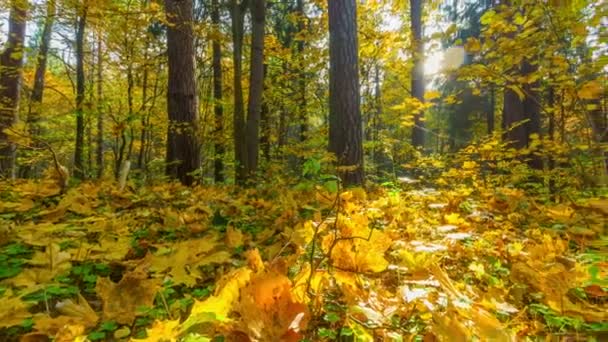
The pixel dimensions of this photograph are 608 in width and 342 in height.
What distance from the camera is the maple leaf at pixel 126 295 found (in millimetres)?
1079

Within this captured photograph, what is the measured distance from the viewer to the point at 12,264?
1.54 m

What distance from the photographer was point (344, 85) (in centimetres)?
442

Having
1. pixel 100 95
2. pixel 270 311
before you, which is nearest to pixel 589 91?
pixel 270 311

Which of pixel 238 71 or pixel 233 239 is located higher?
pixel 238 71

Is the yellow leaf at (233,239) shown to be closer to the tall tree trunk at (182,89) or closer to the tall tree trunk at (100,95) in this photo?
the tall tree trunk at (182,89)

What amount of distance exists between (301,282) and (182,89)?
4601mm

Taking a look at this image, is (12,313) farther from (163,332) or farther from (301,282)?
(301,282)

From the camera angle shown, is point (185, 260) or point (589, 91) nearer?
point (185, 260)

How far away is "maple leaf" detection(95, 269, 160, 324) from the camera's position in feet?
3.54

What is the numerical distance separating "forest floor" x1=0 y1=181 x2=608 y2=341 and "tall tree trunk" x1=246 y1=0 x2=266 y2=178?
3.61 meters

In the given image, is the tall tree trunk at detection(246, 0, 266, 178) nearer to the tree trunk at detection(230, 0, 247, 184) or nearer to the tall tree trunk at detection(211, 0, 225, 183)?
the tree trunk at detection(230, 0, 247, 184)

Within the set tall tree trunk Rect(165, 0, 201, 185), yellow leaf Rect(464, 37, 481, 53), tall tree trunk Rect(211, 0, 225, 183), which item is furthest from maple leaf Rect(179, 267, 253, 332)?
tall tree trunk Rect(211, 0, 225, 183)

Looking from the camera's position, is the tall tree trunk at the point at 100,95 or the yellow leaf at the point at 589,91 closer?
the yellow leaf at the point at 589,91

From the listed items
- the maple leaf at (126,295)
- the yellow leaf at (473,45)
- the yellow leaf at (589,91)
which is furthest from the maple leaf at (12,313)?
the yellow leaf at (473,45)
